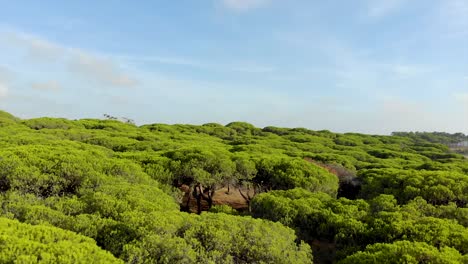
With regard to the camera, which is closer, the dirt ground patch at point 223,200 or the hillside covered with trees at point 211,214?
the hillside covered with trees at point 211,214

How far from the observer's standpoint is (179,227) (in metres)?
12.9

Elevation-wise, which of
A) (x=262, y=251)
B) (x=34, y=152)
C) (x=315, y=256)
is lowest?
(x=315, y=256)

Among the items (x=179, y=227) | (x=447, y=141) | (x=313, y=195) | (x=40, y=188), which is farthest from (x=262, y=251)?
(x=447, y=141)

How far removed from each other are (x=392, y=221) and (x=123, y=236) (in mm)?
11052

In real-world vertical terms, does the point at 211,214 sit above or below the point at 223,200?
above

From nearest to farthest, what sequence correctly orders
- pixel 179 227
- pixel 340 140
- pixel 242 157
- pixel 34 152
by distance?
pixel 179 227 → pixel 34 152 → pixel 242 157 → pixel 340 140

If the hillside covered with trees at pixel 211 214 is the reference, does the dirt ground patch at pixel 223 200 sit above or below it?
below

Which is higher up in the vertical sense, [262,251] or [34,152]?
[34,152]

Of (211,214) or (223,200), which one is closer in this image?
(211,214)

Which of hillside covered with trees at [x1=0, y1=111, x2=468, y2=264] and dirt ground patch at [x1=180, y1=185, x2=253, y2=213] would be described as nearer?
hillside covered with trees at [x1=0, y1=111, x2=468, y2=264]

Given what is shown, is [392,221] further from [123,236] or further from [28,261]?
[28,261]

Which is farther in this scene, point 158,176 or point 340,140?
point 340,140

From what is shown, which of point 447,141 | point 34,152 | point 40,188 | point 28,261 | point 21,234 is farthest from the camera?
point 447,141

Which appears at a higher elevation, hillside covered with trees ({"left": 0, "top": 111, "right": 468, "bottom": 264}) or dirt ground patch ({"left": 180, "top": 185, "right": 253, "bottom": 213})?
hillside covered with trees ({"left": 0, "top": 111, "right": 468, "bottom": 264})
